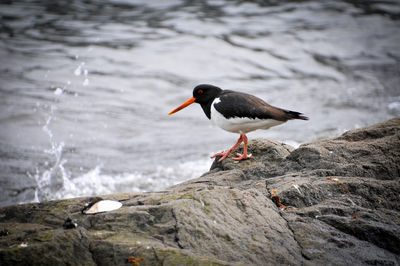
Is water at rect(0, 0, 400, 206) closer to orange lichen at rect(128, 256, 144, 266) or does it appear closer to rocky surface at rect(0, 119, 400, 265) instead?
rocky surface at rect(0, 119, 400, 265)

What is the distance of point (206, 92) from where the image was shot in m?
5.47

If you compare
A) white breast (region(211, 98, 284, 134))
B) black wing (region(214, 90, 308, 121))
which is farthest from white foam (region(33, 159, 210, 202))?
black wing (region(214, 90, 308, 121))

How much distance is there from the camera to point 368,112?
34.9ft

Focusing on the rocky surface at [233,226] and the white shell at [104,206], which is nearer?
the rocky surface at [233,226]

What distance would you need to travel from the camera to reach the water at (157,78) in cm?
848

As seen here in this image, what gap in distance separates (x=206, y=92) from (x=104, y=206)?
2.85 metres

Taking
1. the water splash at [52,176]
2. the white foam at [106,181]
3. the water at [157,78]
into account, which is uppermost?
the water at [157,78]

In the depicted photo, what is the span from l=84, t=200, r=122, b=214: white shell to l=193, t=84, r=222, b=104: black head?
8.73ft

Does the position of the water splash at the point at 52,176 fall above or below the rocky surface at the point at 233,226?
below

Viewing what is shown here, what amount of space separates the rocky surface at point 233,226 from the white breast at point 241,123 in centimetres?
103

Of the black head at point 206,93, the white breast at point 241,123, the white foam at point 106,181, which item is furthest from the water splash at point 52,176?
the white breast at point 241,123

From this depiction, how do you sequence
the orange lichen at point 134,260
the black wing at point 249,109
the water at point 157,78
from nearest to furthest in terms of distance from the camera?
the orange lichen at point 134,260
the black wing at point 249,109
the water at point 157,78

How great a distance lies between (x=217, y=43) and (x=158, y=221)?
12.8 m

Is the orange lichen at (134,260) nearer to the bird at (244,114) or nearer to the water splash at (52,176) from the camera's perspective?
the bird at (244,114)
